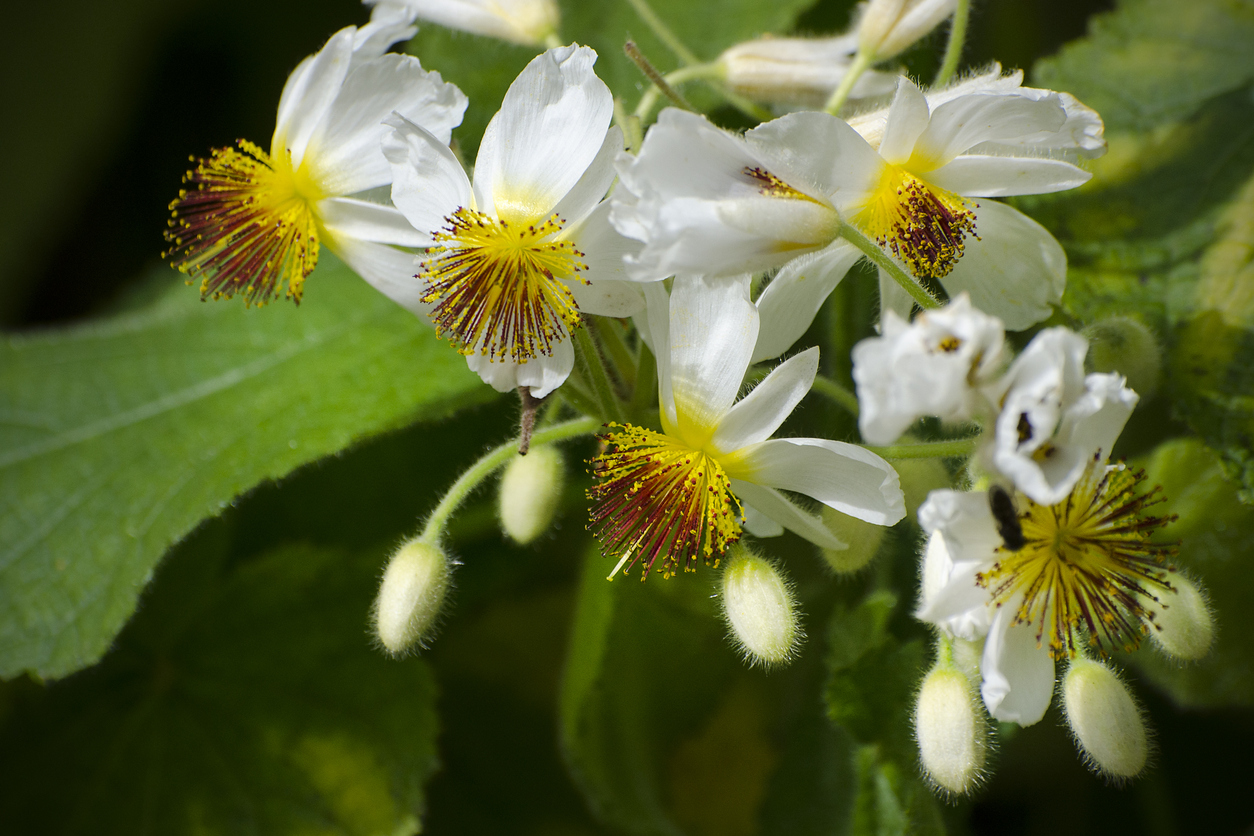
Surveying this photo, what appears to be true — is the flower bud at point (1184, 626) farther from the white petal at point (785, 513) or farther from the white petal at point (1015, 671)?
the white petal at point (785, 513)

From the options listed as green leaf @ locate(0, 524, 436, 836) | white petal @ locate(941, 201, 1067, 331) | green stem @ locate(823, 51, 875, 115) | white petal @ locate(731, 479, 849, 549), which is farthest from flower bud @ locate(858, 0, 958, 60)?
green leaf @ locate(0, 524, 436, 836)

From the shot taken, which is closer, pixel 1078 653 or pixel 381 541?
pixel 1078 653

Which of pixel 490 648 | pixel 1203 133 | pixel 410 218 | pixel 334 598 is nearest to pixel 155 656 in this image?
pixel 334 598

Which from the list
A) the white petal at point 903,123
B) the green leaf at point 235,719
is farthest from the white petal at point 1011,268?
the green leaf at point 235,719

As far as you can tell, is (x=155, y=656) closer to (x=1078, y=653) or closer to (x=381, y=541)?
(x=381, y=541)

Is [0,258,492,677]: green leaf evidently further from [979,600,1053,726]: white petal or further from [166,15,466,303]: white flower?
[979,600,1053,726]: white petal

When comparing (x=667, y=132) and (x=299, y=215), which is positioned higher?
(x=667, y=132)
